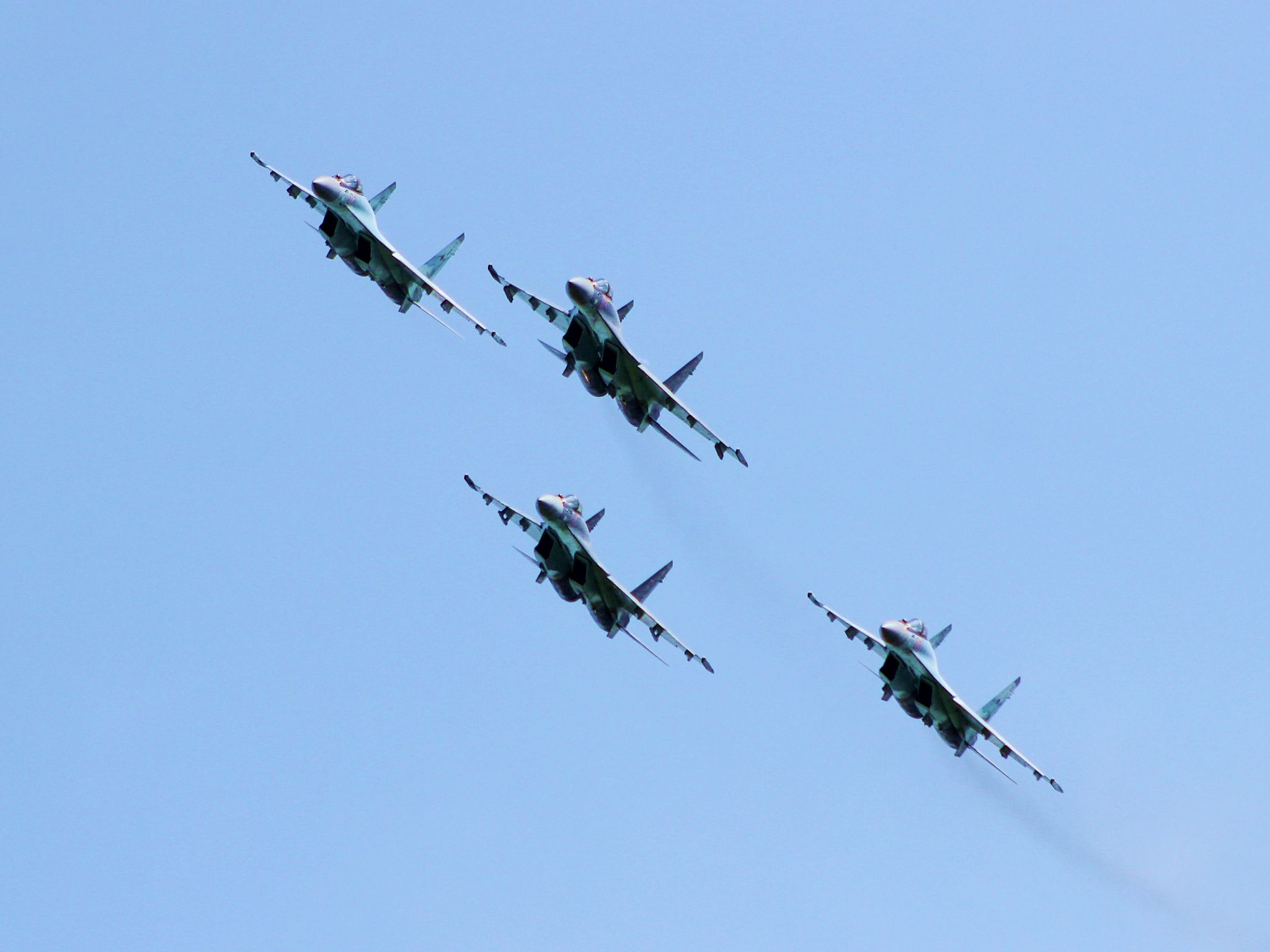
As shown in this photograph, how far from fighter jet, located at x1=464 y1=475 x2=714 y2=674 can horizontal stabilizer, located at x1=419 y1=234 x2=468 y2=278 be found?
8558 mm

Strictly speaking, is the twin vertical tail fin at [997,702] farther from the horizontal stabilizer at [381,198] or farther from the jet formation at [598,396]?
the horizontal stabilizer at [381,198]

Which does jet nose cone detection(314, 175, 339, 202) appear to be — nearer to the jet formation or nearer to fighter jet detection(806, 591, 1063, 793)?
the jet formation

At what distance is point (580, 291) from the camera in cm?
9081

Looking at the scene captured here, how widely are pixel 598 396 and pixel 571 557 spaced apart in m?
7.03

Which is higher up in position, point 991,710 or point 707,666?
point 991,710

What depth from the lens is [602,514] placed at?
304 ft

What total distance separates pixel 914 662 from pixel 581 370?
1794 cm

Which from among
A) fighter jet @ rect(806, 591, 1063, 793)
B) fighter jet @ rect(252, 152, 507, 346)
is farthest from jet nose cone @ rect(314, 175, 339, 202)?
fighter jet @ rect(806, 591, 1063, 793)

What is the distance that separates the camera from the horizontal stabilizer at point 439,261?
94.1 m

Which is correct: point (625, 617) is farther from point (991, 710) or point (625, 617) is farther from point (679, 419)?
point (991, 710)

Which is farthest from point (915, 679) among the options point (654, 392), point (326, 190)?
point (326, 190)

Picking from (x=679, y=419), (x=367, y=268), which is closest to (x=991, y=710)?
(x=679, y=419)

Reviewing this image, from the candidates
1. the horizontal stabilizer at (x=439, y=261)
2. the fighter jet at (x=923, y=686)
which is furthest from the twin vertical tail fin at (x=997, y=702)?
the horizontal stabilizer at (x=439, y=261)

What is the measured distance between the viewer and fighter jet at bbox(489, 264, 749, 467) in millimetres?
91625
